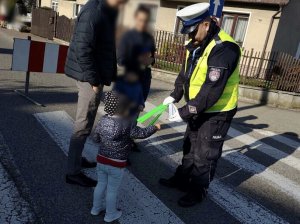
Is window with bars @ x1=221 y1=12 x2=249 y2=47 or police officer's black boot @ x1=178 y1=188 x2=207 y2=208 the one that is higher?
window with bars @ x1=221 y1=12 x2=249 y2=47

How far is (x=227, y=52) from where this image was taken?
9.51 feet

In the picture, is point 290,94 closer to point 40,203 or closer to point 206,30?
point 206,30

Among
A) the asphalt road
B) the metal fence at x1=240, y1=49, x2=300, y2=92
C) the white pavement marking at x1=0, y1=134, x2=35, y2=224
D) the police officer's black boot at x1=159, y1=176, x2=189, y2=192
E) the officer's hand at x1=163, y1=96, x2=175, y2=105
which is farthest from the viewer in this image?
the metal fence at x1=240, y1=49, x2=300, y2=92

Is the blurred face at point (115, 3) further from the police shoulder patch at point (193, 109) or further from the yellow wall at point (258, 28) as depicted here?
the yellow wall at point (258, 28)

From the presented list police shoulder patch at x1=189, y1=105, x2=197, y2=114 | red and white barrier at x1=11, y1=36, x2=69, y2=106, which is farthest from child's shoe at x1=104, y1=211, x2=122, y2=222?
red and white barrier at x1=11, y1=36, x2=69, y2=106

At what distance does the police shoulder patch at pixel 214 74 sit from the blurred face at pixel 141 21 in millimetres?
1385

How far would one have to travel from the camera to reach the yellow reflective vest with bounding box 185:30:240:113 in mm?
3002

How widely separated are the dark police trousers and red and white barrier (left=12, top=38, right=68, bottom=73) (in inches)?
143

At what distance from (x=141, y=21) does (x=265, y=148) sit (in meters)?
4.77

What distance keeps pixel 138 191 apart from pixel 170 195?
0.36 m

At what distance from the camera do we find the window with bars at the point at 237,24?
46.3 feet

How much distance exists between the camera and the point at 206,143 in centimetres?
331

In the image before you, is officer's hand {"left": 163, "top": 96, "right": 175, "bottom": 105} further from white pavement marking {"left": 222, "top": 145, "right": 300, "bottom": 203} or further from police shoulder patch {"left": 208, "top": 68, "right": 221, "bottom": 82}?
white pavement marking {"left": 222, "top": 145, "right": 300, "bottom": 203}

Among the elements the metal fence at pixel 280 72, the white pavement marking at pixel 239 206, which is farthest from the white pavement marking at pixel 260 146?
the metal fence at pixel 280 72
